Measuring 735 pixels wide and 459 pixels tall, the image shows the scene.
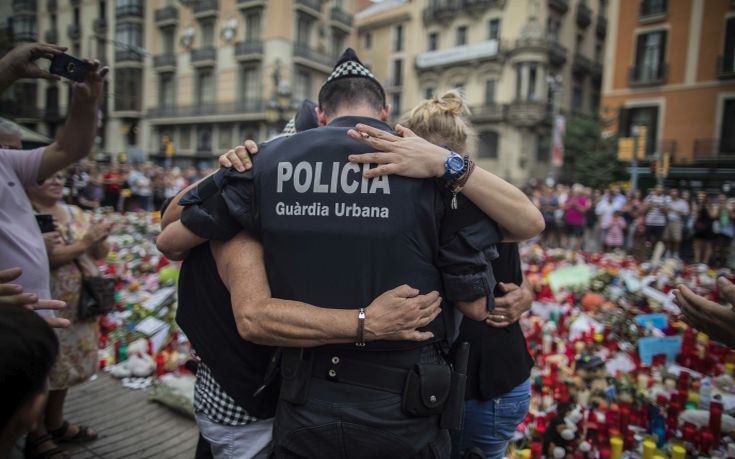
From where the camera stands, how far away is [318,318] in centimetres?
146

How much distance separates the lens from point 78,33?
425cm

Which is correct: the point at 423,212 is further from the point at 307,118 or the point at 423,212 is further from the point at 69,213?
the point at 69,213

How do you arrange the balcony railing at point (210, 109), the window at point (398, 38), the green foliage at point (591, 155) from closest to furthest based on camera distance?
the green foliage at point (591, 155) < the balcony railing at point (210, 109) < the window at point (398, 38)

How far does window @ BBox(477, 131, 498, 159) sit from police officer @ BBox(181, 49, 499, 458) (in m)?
32.7

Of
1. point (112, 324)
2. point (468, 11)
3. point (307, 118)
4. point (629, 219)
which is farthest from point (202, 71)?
point (307, 118)

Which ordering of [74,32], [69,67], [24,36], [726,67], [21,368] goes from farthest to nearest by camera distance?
1. [726,67]
2. [74,32]
3. [24,36]
4. [69,67]
5. [21,368]

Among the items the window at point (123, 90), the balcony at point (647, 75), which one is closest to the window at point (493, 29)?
the balcony at point (647, 75)

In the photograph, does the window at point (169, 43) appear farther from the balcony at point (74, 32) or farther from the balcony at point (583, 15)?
the balcony at point (74, 32)

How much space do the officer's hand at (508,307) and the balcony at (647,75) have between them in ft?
85.3

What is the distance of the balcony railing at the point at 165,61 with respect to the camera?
1251 inches

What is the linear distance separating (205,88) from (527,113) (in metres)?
24.1

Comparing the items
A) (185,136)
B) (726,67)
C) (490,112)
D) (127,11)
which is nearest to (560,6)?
(490,112)

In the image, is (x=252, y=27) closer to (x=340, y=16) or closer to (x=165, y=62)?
(x=165, y=62)

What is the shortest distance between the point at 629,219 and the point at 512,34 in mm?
22973
